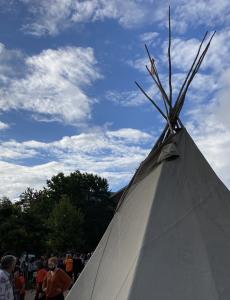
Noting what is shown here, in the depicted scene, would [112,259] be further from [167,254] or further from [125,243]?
[167,254]

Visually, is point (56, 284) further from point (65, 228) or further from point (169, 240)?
point (65, 228)

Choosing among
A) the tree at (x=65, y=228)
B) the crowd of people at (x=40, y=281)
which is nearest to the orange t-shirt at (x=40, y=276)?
the crowd of people at (x=40, y=281)

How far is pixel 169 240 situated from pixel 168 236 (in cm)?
7

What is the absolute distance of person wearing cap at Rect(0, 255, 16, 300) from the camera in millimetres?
6047

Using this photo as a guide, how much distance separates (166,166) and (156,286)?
7.48 feet

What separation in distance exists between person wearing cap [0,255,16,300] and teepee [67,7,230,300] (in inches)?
57.5

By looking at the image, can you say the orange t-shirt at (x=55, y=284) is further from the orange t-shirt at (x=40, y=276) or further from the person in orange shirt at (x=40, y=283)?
the orange t-shirt at (x=40, y=276)

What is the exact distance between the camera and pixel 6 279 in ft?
20.2

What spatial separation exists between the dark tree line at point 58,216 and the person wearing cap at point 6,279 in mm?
18470

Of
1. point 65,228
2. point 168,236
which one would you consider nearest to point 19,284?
point 168,236

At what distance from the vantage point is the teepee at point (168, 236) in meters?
6.46

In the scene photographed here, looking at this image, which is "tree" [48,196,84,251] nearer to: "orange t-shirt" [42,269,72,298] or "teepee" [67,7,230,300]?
"orange t-shirt" [42,269,72,298]

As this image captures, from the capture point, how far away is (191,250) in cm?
685

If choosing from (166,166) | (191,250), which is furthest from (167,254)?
(166,166)
